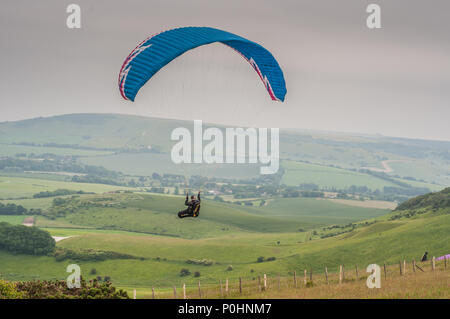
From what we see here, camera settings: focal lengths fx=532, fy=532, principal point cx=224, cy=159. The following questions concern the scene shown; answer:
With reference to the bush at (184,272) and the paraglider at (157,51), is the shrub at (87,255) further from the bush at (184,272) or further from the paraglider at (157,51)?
the paraglider at (157,51)

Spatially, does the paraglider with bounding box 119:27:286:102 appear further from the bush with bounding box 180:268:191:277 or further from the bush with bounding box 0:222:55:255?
the bush with bounding box 0:222:55:255

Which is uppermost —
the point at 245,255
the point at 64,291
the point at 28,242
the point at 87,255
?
the point at 64,291

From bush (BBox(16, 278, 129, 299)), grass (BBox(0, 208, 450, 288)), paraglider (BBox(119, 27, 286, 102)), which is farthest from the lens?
grass (BBox(0, 208, 450, 288))

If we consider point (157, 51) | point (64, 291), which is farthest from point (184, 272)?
point (157, 51)

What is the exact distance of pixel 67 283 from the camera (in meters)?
42.9

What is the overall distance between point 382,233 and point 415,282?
258 ft

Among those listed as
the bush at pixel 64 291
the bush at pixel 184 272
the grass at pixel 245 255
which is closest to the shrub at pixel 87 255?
the grass at pixel 245 255

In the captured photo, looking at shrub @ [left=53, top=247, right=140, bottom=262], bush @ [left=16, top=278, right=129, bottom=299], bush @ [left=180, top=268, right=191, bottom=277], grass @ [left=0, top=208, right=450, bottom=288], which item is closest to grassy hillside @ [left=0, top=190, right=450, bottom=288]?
grass @ [left=0, top=208, right=450, bottom=288]

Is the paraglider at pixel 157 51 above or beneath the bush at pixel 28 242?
above

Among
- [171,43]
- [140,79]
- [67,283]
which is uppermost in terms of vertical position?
[171,43]

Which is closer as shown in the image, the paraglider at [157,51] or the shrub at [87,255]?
the paraglider at [157,51]

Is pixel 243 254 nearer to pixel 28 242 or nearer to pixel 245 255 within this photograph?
pixel 245 255
